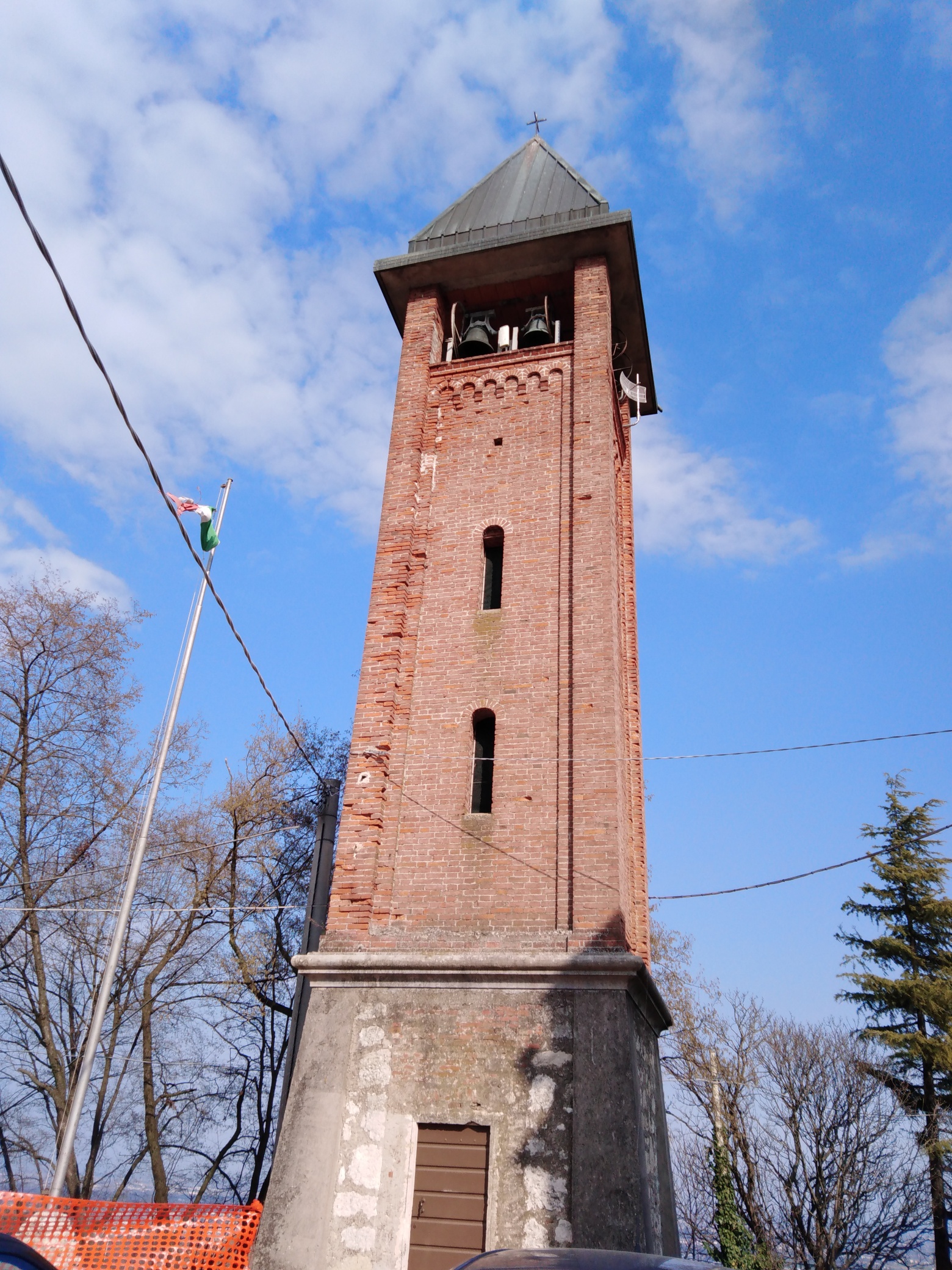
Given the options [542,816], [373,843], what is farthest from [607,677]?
[373,843]

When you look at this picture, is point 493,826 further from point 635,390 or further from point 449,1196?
point 635,390

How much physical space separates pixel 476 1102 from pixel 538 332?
11.4 meters

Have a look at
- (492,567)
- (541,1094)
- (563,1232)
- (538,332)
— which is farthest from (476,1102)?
(538,332)

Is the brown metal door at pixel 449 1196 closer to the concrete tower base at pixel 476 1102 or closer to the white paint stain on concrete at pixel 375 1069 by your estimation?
the concrete tower base at pixel 476 1102

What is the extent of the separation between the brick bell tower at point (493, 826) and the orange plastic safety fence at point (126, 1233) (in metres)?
0.46

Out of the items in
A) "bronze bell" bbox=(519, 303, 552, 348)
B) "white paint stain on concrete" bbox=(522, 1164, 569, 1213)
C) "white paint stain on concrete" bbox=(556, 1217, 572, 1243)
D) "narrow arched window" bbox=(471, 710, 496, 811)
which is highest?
"bronze bell" bbox=(519, 303, 552, 348)

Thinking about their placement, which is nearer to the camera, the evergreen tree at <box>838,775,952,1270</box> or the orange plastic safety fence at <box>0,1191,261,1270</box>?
the orange plastic safety fence at <box>0,1191,261,1270</box>

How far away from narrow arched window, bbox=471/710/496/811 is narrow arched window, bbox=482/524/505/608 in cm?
175

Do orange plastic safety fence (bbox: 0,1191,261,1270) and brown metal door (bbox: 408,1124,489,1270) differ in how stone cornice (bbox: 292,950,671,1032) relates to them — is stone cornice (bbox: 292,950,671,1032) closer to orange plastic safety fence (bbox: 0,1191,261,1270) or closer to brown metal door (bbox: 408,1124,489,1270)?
brown metal door (bbox: 408,1124,489,1270)

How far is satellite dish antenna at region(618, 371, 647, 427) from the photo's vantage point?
16.5 meters

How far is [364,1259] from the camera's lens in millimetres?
8484

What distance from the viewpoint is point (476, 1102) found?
8.98 m

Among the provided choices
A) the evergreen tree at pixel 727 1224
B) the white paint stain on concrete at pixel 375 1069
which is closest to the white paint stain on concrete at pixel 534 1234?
the white paint stain on concrete at pixel 375 1069

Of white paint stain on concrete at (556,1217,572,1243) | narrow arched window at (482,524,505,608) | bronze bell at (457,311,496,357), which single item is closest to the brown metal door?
white paint stain on concrete at (556,1217,572,1243)
